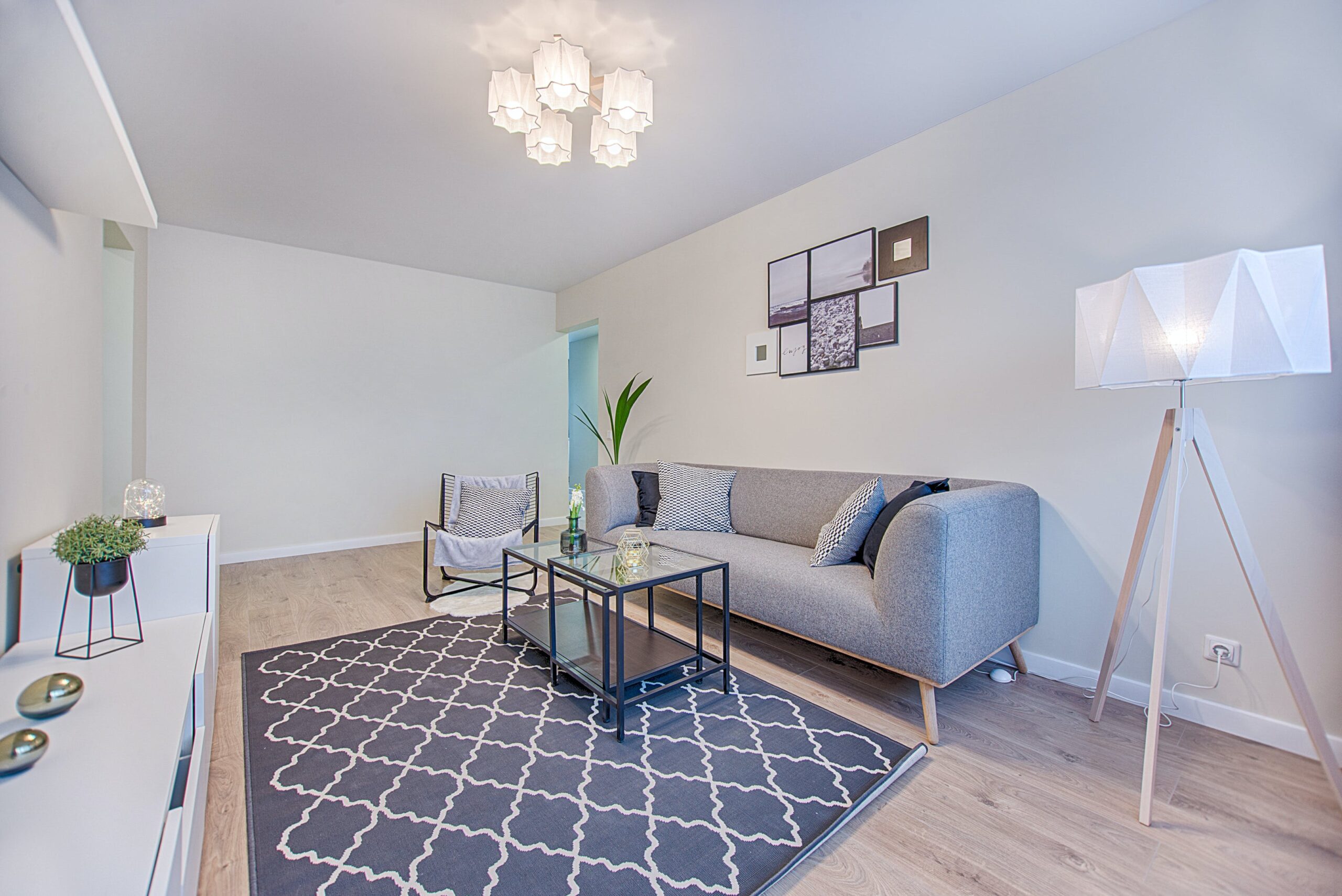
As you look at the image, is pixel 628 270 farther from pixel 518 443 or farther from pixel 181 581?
pixel 181 581

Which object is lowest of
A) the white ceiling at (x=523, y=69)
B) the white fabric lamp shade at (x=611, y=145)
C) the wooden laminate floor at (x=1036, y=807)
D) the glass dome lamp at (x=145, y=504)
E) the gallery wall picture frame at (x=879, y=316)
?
the wooden laminate floor at (x=1036, y=807)

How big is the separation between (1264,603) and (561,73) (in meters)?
2.75

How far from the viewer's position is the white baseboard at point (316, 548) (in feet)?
14.0

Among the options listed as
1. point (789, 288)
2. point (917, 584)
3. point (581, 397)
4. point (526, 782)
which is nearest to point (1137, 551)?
point (917, 584)

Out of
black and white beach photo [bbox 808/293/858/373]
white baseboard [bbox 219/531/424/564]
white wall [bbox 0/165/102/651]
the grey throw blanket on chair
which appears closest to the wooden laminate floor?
white wall [bbox 0/165/102/651]

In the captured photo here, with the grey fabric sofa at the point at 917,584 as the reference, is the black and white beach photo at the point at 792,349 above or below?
above

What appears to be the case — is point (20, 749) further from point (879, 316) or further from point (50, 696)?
point (879, 316)

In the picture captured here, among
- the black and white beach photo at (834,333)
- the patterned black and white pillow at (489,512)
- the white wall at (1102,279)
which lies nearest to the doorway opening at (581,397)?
the patterned black and white pillow at (489,512)

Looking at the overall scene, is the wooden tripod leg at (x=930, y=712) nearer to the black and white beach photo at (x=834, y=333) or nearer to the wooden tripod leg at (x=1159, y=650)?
the wooden tripod leg at (x=1159, y=650)

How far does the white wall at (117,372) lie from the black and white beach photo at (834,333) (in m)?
4.14

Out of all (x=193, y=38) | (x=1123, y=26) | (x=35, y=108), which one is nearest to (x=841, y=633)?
(x=1123, y=26)

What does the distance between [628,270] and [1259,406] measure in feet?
13.5

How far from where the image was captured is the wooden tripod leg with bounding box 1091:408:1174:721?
1.70 m

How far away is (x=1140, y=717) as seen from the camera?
201 cm
